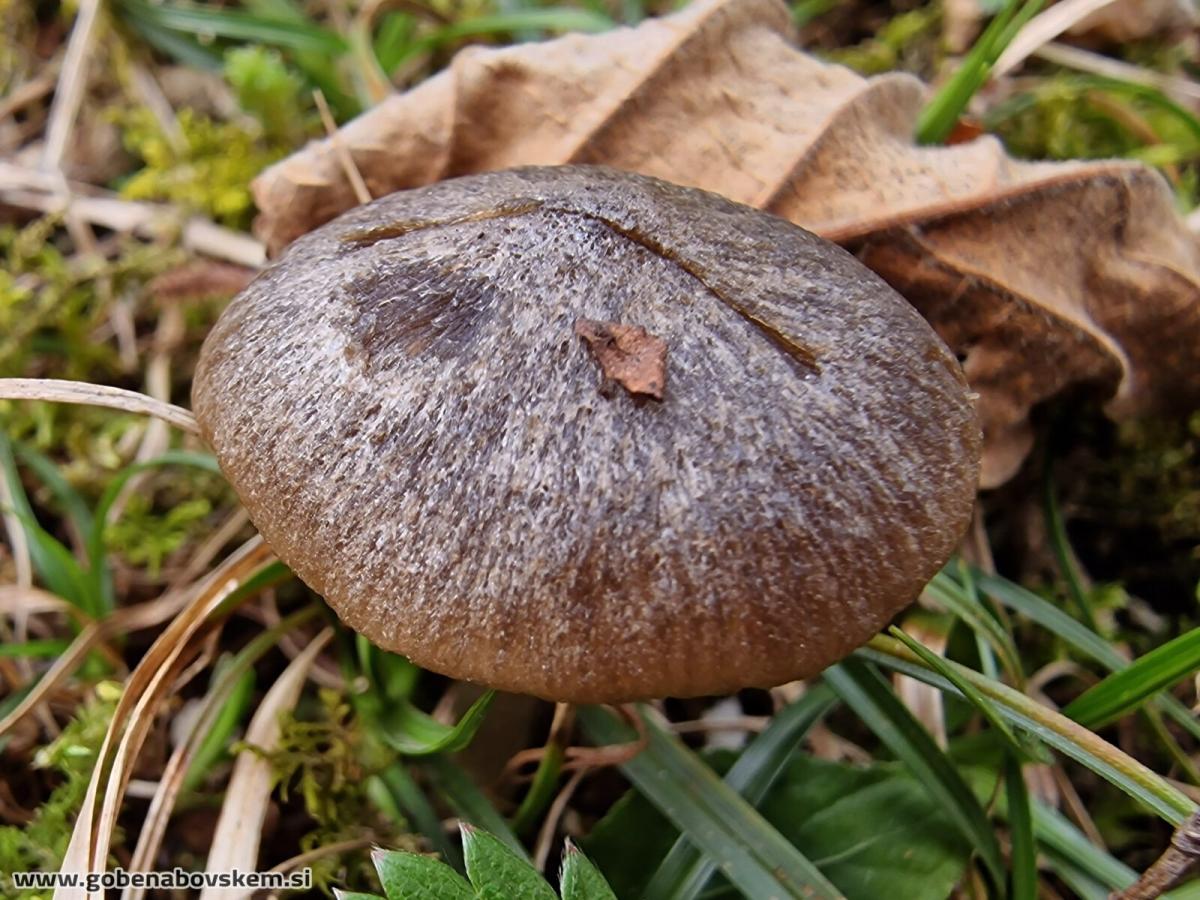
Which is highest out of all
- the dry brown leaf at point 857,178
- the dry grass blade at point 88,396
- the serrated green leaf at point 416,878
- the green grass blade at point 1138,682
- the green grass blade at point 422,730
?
the dry brown leaf at point 857,178

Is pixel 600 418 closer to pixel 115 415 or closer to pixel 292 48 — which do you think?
pixel 115 415

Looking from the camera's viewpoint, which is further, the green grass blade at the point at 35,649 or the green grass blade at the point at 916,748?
the green grass blade at the point at 35,649

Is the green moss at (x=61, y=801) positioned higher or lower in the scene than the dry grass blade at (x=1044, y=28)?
lower

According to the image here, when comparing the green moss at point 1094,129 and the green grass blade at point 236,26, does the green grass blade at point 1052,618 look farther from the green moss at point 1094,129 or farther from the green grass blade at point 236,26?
the green grass blade at point 236,26

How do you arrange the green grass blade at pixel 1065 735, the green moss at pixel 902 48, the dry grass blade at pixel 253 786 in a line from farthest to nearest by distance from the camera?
the green moss at pixel 902 48, the dry grass blade at pixel 253 786, the green grass blade at pixel 1065 735

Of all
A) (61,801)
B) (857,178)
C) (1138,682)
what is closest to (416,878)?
(61,801)

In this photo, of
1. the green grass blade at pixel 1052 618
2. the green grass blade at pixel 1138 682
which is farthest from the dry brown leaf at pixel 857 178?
the green grass blade at pixel 1138 682

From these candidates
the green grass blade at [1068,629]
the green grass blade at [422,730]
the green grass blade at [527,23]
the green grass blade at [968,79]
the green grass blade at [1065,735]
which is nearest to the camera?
the green grass blade at [1065,735]
